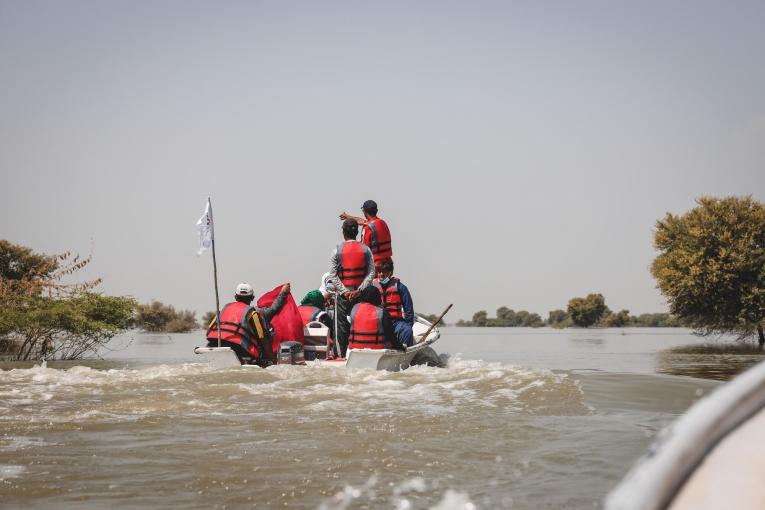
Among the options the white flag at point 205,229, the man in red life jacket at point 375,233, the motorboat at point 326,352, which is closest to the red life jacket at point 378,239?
the man in red life jacket at point 375,233

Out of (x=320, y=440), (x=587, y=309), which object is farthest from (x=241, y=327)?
(x=587, y=309)

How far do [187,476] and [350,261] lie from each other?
8.09 metres

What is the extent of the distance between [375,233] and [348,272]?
4.32 feet

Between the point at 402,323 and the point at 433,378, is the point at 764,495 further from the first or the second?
the point at 402,323

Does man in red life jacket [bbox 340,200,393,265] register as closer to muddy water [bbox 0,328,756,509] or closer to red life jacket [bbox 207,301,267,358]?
red life jacket [bbox 207,301,267,358]

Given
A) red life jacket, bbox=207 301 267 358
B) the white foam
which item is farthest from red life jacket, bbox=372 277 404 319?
the white foam

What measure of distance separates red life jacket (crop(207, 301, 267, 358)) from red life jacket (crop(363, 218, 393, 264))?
2630 mm

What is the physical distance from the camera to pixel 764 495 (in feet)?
4.47

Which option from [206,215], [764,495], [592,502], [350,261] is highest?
[206,215]

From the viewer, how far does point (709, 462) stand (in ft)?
4.51

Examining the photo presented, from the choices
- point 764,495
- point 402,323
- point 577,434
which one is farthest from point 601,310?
point 764,495

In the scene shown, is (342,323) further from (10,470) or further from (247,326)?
(10,470)

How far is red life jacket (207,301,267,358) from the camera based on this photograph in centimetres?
1188

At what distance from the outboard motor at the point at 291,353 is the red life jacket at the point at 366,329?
0.90 metres
